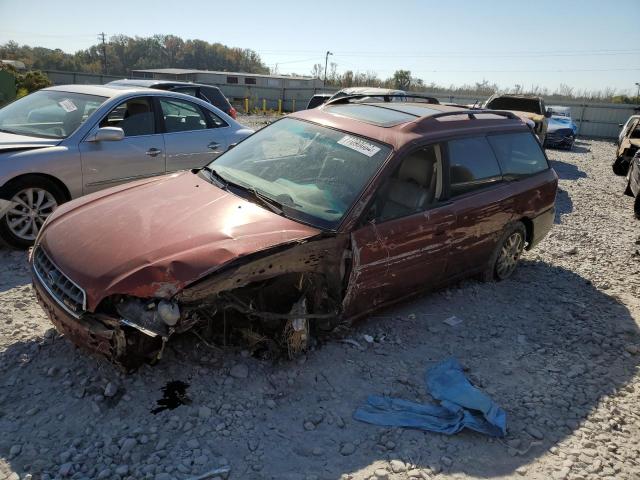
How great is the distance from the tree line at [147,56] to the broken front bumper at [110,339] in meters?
81.4

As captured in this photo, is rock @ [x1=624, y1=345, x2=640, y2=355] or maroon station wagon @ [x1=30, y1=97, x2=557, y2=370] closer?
maroon station wagon @ [x1=30, y1=97, x2=557, y2=370]

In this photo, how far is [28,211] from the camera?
4.95 metres

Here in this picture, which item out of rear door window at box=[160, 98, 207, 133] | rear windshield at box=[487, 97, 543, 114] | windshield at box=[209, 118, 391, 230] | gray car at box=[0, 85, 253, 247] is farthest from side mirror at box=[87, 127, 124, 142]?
rear windshield at box=[487, 97, 543, 114]

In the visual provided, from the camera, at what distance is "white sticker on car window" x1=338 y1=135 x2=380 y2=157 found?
149 inches

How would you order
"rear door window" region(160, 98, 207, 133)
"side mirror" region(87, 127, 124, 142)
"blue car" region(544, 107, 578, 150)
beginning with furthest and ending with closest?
"blue car" region(544, 107, 578, 150) < "rear door window" region(160, 98, 207, 133) < "side mirror" region(87, 127, 124, 142)

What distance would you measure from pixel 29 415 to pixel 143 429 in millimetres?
668

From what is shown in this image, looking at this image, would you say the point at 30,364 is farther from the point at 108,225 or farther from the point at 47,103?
the point at 47,103

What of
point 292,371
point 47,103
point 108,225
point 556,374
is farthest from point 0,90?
point 556,374

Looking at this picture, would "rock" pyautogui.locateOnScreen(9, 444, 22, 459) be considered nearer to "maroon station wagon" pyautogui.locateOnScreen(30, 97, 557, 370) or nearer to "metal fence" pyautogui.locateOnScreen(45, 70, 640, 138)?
"maroon station wagon" pyautogui.locateOnScreen(30, 97, 557, 370)

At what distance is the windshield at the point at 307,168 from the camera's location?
11.4 feet

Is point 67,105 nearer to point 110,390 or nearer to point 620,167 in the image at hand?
point 110,390

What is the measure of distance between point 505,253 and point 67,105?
17.1ft

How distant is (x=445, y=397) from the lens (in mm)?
3180

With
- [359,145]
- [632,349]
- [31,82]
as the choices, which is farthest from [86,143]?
[31,82]
